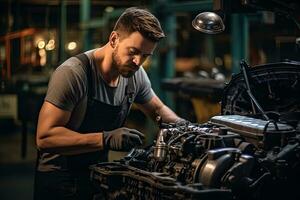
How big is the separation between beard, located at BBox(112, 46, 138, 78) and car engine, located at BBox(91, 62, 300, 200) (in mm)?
374

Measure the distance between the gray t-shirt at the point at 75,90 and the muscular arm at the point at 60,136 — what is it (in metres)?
0.04

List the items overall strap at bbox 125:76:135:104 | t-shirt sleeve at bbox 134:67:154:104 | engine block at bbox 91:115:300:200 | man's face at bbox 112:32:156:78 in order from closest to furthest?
engine block at bbox 91:115:300:200 < man's face at bbox 112:32:156:78 < overall strap at bbox 125:76:135:104 < t-shirt sleeve at bbox 134:67:154:104

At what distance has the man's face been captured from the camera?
273cm

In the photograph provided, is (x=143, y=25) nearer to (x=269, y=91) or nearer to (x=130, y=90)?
(x=130, y=90)

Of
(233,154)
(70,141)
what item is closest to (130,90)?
(70,141)

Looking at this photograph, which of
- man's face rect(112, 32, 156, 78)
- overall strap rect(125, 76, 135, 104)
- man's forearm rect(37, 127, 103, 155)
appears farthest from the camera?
overall strap rect(125, 76, 135, 104)

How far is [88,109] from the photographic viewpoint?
9.22 feet

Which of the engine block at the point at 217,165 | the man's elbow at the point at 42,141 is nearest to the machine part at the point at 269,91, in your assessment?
the engine block at the point at 217,165

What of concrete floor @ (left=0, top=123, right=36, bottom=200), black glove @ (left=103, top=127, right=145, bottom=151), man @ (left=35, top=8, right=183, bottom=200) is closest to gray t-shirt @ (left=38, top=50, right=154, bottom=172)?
man @ (left=35, top=8, right=183, bottom=200)

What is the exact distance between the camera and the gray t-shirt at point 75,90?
268 cm

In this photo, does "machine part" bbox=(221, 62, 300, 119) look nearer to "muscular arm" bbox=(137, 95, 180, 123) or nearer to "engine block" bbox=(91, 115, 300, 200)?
"engine block" bbox=(91, 115, 300, 200)

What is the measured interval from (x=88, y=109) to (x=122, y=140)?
15.0 inches

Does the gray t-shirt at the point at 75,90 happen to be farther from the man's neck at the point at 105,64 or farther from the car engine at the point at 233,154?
the car engine at the point at 233,154

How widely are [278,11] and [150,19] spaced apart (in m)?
0.60
